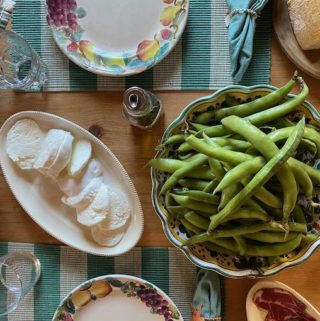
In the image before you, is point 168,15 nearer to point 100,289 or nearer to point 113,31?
point 113,31

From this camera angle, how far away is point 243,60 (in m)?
0.96

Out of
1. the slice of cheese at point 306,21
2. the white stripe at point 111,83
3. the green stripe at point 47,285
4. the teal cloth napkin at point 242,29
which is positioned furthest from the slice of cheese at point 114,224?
the slice of cheese at point 306,21

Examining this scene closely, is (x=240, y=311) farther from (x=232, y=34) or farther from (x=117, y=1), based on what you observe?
(x=117, y=1)

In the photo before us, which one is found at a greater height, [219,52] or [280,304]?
[219,52]

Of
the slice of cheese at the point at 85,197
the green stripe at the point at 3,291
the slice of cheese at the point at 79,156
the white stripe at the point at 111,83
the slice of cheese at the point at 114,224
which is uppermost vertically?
the white stripe at the point at 111,83

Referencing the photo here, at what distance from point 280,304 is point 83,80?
1.99 feet

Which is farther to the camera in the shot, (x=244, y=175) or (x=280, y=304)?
(x=280, y=304)

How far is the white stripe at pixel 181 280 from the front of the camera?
104 centimetres

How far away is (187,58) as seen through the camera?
1.01 metres

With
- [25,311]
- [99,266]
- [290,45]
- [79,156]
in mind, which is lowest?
[25,311]

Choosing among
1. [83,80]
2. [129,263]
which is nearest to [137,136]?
[83,80]

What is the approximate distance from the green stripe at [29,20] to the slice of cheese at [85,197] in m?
0.30

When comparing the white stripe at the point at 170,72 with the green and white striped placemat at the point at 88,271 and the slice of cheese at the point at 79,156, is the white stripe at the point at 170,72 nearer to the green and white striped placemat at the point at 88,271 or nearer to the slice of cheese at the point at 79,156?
the slice of cheese at the point at 79,156

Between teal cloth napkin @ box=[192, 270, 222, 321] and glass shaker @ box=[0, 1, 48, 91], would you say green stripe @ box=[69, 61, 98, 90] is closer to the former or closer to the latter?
glass shaker @ box=[0, 1, 48, 91]
